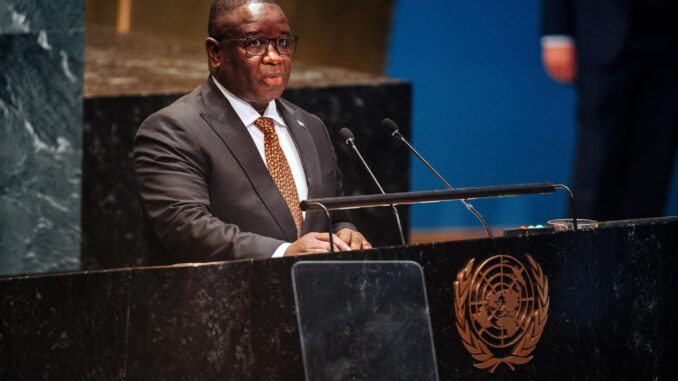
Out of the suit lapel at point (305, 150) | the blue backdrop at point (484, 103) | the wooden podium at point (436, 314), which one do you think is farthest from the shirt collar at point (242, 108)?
the blue backdrop at point (484, 103)

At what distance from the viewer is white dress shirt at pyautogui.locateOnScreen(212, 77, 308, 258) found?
155 inches

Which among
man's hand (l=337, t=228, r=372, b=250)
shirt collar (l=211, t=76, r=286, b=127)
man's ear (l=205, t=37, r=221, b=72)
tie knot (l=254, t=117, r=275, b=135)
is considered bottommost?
man's hand (l=337, t=228, r=372, b=250)

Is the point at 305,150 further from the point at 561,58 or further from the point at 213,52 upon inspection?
the point at 561,58

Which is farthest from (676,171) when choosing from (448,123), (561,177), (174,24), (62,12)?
(62,12)

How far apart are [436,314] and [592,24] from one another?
339 centimetres

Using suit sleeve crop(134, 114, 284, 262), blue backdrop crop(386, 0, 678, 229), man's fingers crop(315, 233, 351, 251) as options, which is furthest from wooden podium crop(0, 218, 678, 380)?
blue backdrop crop(386, 0, 678, 229)

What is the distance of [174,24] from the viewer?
9.05 m

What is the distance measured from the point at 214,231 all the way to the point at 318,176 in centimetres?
42

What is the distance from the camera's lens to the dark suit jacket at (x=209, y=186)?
12.1 feet

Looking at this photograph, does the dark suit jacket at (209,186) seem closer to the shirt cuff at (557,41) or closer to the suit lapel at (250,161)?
the suit lapel at (250,161)

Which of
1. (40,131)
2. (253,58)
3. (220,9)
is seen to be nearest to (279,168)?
(253,58)

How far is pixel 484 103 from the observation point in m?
7.51

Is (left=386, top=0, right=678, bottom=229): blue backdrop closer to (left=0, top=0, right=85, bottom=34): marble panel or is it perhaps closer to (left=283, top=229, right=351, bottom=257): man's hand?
(left=0, top=0, right=85, bottom=34): marble panel

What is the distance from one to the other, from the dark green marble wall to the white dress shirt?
4.03ft
